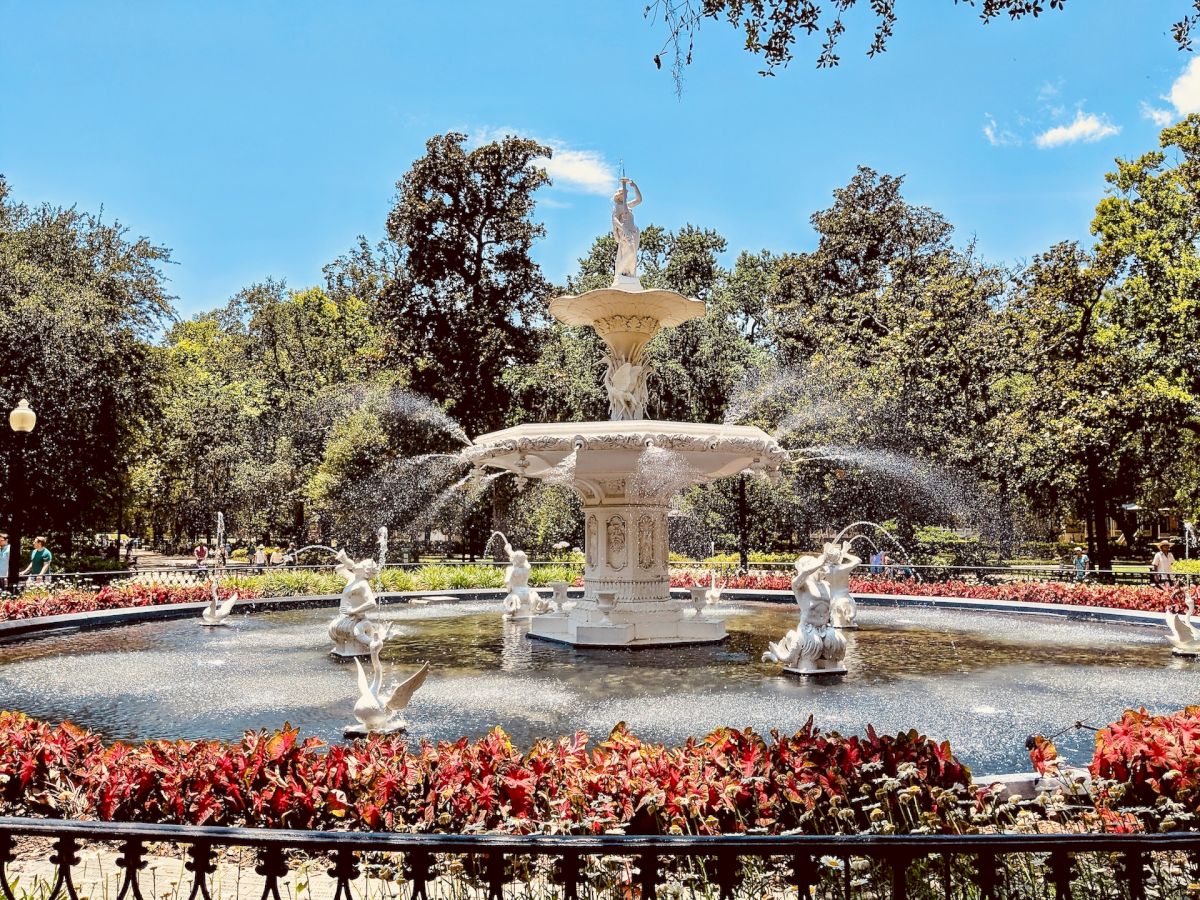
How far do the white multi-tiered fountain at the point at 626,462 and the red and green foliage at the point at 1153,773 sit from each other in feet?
24.3

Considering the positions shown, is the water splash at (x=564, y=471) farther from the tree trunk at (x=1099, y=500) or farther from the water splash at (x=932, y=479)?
the tree trunk at (x=1099, y=500)

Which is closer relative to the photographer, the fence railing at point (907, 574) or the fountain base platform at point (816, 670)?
the fountain base platform at point (816, 670)

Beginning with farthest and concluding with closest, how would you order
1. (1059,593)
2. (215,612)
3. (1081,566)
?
1. (1081,566)
2. (1059,593)
3. (215,612)

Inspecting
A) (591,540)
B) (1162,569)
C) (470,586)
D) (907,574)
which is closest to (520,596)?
(591,540)

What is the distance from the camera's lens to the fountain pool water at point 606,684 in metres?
7.57

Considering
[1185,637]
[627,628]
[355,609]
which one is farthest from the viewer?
[627,628]

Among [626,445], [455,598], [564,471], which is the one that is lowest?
[455,598]

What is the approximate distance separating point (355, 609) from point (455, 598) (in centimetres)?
999

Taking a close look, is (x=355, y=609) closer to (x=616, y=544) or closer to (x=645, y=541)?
(x=616, y=544)

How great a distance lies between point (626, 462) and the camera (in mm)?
12586

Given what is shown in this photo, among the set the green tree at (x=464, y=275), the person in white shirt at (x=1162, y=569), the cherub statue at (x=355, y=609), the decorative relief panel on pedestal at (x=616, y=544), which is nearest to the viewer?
the cherub statue at (x=355, y=609)

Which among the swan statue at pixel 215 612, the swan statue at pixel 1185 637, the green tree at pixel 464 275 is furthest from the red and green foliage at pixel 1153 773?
the green tree at pixel 464 275

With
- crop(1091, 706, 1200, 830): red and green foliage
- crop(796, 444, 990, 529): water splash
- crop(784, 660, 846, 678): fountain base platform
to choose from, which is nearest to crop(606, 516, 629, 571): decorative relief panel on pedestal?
crop(784, 660, 846, 678): fountain base platform

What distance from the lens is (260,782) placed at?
488cm
